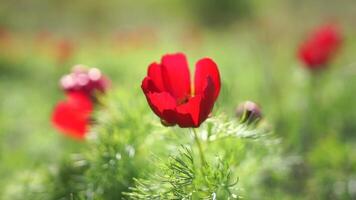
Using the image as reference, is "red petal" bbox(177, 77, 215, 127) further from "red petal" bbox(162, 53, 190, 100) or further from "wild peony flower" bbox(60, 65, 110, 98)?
"wild peony flower" bbox(60, 65, 110, 98)

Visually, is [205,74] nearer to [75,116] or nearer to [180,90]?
[180,90]

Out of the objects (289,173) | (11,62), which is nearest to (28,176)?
(289,173)

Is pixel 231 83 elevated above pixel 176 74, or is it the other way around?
pixel 231 83

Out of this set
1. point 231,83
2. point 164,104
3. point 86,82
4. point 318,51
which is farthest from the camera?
point 231,83

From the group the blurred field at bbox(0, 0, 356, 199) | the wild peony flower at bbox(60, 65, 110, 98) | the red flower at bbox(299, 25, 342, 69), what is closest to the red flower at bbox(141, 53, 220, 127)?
the blurred field at bbox(0, 0, 356, 199)

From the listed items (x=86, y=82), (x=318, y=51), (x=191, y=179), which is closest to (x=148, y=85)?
(x=191, y=179)

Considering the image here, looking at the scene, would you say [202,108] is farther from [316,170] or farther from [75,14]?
[75,14]
